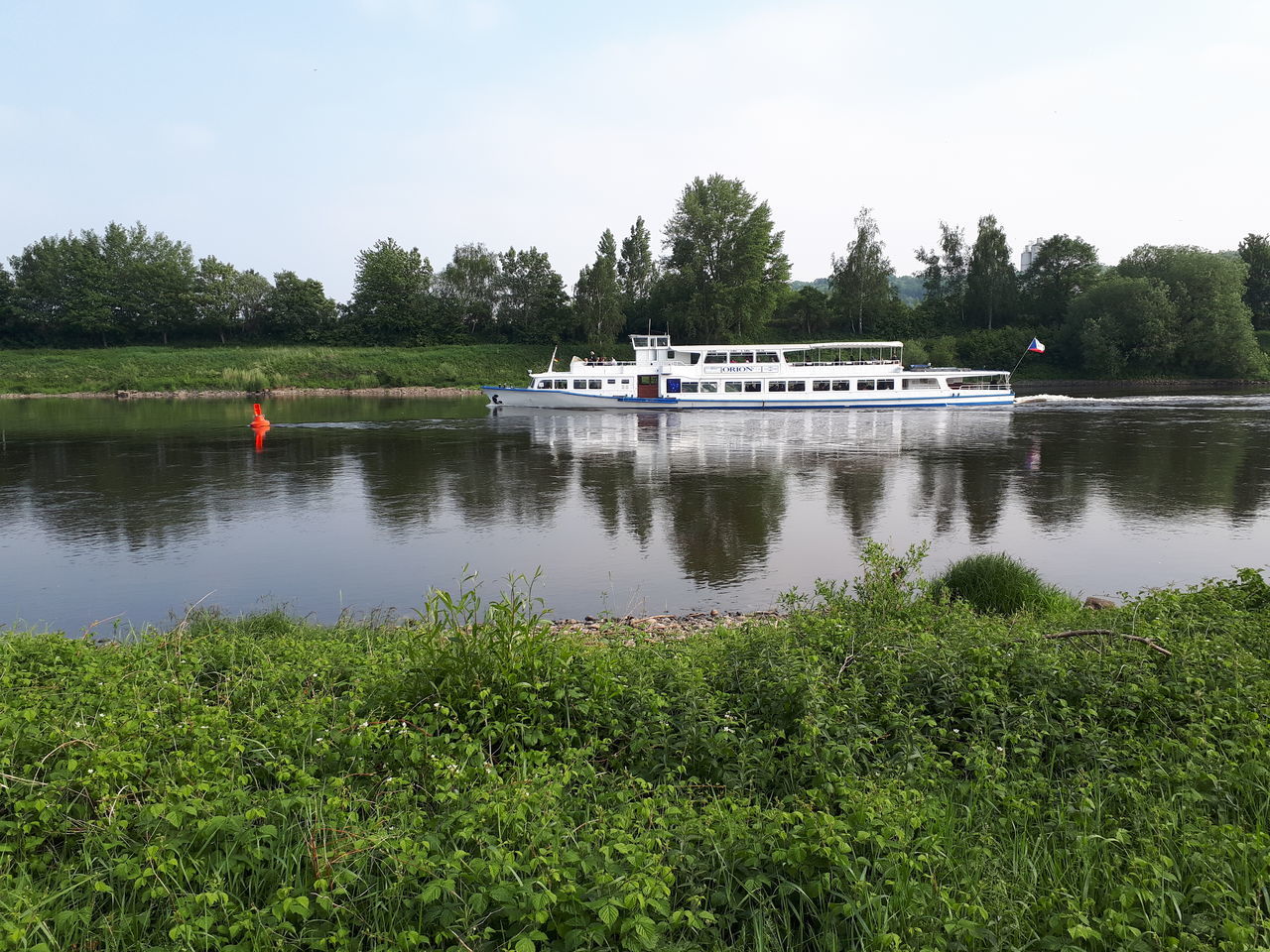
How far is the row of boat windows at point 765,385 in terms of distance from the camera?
4794cm

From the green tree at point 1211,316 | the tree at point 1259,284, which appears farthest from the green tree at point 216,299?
the tree at point 1259,284

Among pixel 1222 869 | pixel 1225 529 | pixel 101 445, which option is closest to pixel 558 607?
pixel 1222 869

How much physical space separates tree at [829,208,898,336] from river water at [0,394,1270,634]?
50380 mm

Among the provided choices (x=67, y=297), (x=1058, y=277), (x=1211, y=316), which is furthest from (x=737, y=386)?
(x=67, y=297)

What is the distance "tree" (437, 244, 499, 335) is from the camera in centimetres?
8850

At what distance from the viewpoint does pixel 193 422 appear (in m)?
38.9

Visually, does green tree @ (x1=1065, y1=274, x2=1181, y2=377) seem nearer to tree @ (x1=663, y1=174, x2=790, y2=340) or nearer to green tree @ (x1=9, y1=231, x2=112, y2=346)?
tree @ (x1=663, y1=174, x2=790, y2=340)

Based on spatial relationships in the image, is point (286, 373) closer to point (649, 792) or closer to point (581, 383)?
point (581, 383)

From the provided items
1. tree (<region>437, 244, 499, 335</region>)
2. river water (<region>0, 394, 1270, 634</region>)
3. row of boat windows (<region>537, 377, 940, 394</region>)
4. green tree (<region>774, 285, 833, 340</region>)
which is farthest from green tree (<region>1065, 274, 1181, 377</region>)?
tree (<region>437, 244, 499, 335</region>)

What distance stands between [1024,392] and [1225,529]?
165ft

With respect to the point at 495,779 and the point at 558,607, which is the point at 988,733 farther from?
the point at 558,607

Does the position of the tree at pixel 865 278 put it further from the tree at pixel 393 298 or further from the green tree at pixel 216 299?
the green tree at pixel 216 299

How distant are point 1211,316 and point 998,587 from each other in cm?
6577

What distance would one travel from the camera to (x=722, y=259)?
77750 mm
